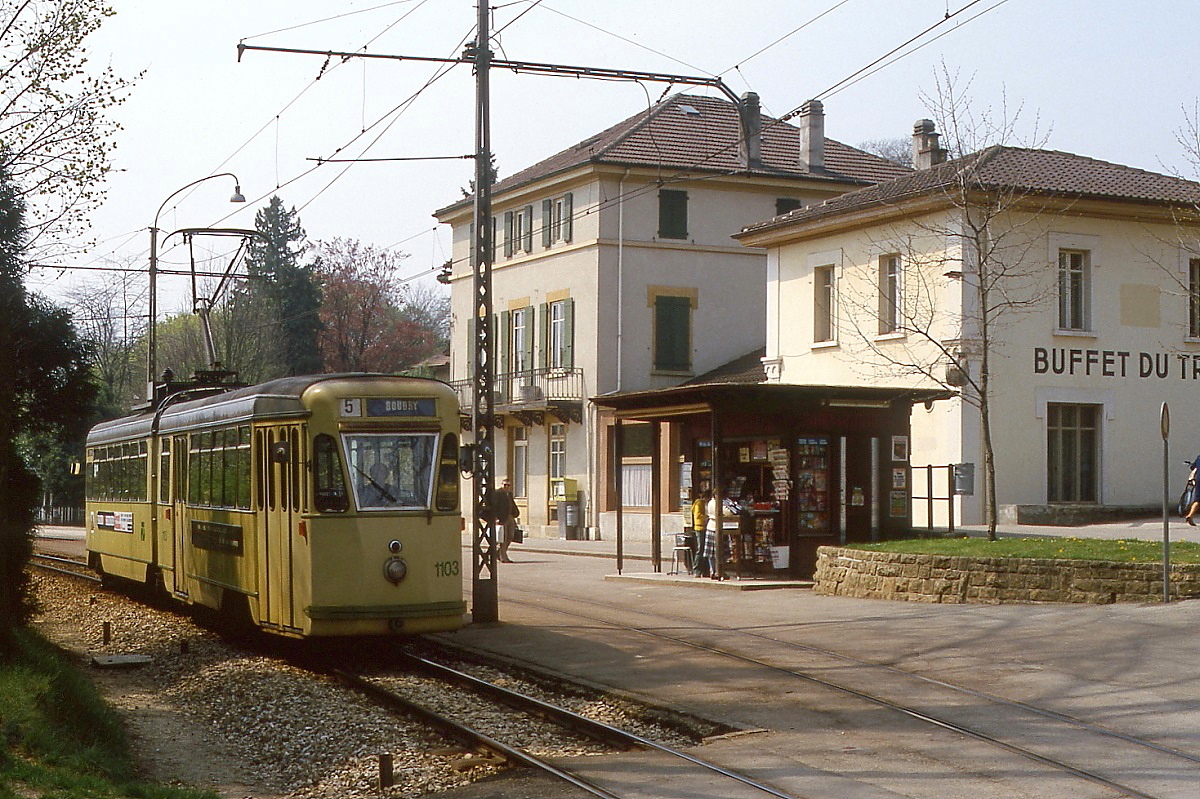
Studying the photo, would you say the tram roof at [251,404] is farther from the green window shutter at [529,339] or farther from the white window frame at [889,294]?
the green window shutter at [529,339]

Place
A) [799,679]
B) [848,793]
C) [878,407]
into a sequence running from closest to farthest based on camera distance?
1. [848,793]
2. [799,679]
3. [878,407]

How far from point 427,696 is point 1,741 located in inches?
207

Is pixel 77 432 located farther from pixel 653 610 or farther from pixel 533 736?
pixel 533 736

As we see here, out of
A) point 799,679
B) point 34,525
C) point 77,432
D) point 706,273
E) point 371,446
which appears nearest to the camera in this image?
point 799,679

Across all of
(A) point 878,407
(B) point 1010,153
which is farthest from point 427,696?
(B) point 1010,153

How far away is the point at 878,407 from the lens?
24.7 meters

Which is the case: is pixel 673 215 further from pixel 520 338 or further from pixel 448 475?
pixel 448 475

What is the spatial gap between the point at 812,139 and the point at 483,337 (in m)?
30.1

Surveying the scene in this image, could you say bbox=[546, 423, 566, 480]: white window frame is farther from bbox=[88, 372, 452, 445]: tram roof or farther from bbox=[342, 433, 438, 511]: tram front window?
bbox=[342, 433, 438, 511]: tram front window

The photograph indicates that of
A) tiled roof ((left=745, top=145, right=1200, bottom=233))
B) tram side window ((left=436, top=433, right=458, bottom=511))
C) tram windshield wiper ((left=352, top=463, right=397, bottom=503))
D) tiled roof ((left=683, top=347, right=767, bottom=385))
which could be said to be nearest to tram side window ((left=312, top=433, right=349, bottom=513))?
tram windshield wiper ((left=352, top=463, right=397, bottom=503))

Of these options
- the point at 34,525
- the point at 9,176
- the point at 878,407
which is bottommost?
the point at 34,525

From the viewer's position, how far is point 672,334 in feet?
151

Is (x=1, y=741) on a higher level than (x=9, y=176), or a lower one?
lower

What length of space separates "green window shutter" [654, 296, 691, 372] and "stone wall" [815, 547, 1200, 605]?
23.7 metres
